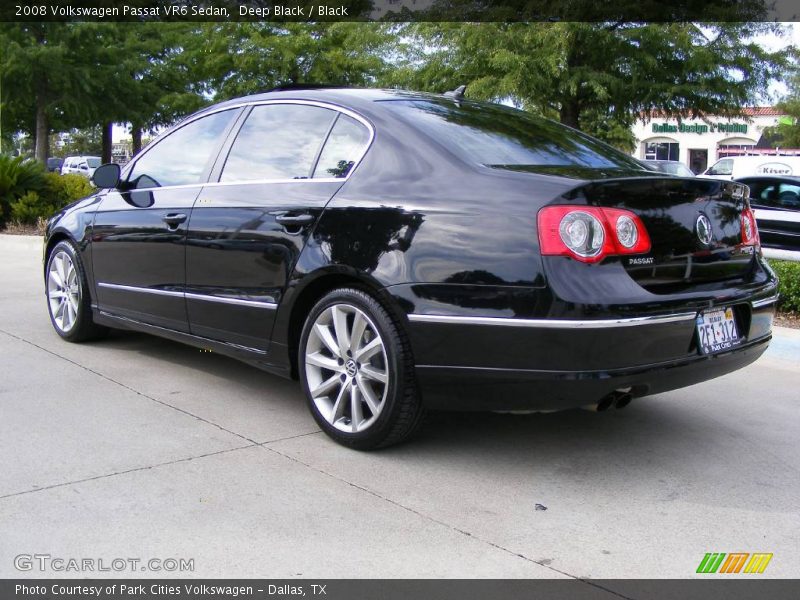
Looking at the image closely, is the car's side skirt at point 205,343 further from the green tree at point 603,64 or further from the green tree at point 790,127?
the green tree at point 790,127

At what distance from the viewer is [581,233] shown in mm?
3436

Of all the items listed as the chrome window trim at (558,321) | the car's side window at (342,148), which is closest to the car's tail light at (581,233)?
the chrome window trim at (558,321)

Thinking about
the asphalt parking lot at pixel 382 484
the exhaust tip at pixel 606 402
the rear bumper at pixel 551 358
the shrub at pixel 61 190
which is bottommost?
the asphalt parking lot at pixel 382 484

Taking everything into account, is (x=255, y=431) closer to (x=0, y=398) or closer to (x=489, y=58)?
(x=0, y=398)

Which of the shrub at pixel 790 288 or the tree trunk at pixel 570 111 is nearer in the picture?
the shrub at pixel 790 288

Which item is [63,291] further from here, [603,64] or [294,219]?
[603,64]

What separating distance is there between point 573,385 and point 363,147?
60.7 inches

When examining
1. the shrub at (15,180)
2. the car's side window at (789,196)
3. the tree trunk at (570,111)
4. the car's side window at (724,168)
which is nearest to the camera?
the car's side window at (789,196)

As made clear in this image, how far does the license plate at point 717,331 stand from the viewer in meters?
3.69

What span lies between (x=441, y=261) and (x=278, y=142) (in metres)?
1.43

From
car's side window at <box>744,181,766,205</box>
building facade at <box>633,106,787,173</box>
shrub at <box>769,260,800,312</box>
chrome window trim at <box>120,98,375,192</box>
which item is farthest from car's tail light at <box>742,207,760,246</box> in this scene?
building facade at <box>633,106,787,173</box>

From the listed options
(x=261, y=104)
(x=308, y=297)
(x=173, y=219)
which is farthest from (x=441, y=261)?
(x=173, y=219)

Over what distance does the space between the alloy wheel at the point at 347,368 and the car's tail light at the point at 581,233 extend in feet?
2.90

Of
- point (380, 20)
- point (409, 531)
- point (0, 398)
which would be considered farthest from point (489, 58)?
point (409, 531)
